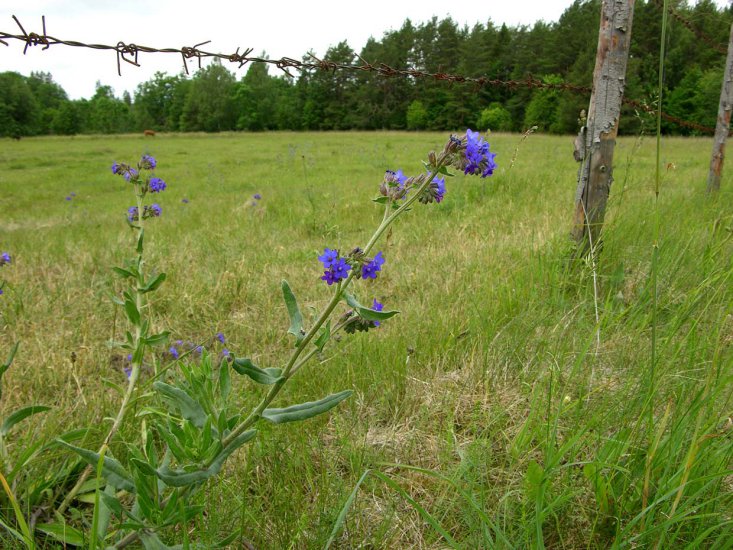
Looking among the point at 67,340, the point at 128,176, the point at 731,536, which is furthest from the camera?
the point at 67,340

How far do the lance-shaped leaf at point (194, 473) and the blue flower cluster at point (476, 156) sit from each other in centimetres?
87

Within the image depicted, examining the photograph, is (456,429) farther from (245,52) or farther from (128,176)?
(128,176)

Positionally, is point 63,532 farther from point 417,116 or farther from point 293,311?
point 417,116

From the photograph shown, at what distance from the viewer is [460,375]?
201 centimetres

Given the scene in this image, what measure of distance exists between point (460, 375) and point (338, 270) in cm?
103

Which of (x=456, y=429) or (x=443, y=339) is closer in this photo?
(x=456, y=429)

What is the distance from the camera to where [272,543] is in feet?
4.07

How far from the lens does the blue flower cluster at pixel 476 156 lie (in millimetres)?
1243

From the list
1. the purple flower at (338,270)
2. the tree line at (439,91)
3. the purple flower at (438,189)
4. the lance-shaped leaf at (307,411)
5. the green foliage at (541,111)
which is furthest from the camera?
the green foliage at (541,111)

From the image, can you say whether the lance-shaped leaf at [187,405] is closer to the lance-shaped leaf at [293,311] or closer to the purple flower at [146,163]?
the lance-shaped leaf at [293,311]

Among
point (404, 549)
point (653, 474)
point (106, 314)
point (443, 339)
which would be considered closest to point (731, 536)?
point (653, 474)

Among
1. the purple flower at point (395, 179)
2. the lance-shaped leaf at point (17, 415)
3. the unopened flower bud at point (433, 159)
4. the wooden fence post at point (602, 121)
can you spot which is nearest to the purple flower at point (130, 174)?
the lance-shaped leaf at point (17, 415)

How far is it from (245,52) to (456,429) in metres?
1.69

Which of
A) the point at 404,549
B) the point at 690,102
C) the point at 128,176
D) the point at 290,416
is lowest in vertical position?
the point at 404,549
